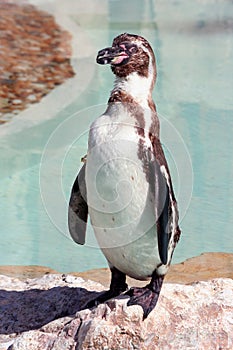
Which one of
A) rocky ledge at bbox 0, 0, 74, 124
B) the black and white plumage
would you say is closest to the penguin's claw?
the black and white plumage

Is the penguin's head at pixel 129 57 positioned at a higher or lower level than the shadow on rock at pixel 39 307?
higher

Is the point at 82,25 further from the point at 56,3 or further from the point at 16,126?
the point at 16,126

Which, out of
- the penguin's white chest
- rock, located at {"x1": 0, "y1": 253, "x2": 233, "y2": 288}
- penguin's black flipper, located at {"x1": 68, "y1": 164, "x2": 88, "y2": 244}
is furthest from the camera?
rock, located at {"x1": 0, "y1": 253, "x2": 233, "y2": 288}

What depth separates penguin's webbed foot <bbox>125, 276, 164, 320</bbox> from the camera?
1.89m

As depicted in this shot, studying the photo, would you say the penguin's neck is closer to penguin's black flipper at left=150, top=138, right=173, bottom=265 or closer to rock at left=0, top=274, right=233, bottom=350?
penguin's black flipper at left=150, top=138, right=173, bottom=265

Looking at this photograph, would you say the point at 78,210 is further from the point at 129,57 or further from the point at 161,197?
the point at 129,57

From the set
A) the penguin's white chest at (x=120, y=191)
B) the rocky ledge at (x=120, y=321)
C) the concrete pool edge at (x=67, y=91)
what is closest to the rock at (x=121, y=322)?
the rocky ledge at (x=120, y=321)

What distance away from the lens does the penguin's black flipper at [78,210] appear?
1984 millimetres

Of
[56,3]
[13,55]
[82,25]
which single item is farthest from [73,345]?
[56,3]

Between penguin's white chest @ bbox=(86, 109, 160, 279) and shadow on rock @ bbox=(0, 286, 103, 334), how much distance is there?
0.25 m

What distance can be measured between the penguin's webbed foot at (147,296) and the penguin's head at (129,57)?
457mm

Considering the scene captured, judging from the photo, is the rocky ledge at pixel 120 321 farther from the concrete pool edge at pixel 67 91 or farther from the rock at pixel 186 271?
the concrete pool edge at pixel 67 91

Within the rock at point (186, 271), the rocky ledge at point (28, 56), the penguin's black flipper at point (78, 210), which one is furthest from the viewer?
the rocky ledge at point (28, 56)

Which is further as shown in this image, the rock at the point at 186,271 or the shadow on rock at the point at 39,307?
the rock at the point at 186,271
